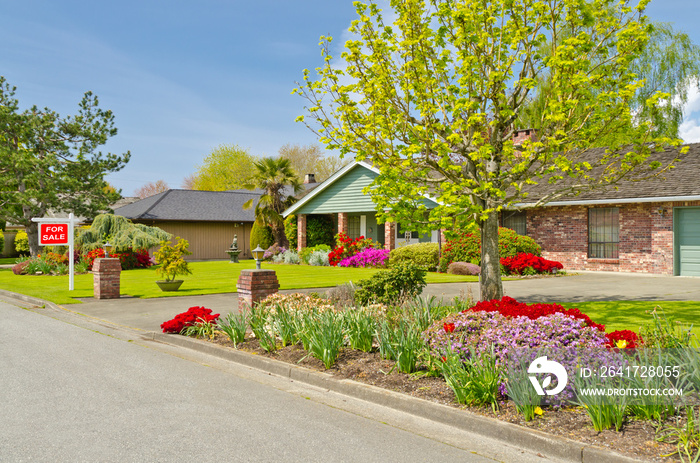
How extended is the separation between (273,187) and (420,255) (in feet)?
40.1

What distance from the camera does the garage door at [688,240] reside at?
19.6 m

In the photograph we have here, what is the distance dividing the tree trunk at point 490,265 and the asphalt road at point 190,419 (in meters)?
5.03

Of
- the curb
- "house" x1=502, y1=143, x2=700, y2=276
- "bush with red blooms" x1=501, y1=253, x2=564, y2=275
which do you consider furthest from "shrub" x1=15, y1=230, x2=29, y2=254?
the curb

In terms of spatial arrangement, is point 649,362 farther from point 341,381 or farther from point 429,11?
point 429,11

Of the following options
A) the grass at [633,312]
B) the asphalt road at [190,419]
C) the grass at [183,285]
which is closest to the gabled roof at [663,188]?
the grass at [183,285]

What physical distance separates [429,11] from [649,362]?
7.11 meters

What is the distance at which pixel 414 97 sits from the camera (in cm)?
990

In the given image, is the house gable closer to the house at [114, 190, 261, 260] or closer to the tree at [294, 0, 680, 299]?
the house at [114, 190, 261, 260]

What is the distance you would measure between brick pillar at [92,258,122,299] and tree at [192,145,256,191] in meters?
51.4

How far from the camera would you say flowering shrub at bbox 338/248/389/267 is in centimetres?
2531

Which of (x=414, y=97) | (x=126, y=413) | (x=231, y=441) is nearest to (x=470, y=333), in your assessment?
(x=231, y=441)

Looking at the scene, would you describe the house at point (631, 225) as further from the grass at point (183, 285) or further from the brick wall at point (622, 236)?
the grass at point (183, 285)

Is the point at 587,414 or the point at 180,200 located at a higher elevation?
the point at 180,200

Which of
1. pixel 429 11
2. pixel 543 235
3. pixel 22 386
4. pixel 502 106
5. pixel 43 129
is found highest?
pixel 43 129
